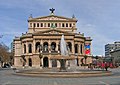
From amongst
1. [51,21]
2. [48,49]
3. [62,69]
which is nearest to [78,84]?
[62,69]

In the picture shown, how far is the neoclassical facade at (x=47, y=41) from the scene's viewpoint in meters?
126

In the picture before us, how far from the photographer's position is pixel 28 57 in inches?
5167

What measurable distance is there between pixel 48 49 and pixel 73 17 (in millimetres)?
29562

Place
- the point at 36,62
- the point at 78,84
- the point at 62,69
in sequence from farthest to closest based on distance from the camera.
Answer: the point at 36,62 < the point at 62,69 < the point at 78,84

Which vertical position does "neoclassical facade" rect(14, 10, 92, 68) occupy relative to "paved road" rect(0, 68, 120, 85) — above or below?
above

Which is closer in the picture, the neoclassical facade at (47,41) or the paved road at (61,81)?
the paved road at (61,81)

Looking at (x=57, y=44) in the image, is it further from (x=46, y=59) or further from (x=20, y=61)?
(x=20, y=61)

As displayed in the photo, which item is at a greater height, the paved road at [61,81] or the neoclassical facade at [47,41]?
the neoclassical facade at [47,41]

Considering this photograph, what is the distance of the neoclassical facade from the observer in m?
126

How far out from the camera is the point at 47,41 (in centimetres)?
12700

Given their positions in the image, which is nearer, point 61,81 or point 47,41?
point 61,81

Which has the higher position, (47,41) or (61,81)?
(47,41)

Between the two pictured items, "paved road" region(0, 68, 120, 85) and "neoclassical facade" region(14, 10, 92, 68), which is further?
"neoclassical facade" region(14, 10, 92, 68)

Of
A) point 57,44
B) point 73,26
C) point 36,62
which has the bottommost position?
point 36,62
